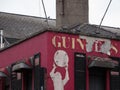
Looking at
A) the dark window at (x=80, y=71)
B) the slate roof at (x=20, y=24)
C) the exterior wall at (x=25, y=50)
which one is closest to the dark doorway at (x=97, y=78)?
the dark window at (x=80, y=71)

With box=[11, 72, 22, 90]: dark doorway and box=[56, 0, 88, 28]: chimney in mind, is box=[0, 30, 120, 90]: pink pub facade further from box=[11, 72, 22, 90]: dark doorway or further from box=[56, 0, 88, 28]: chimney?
box=[56, 0, 88, 28]: chimney

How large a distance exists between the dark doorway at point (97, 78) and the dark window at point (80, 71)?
1.73ft

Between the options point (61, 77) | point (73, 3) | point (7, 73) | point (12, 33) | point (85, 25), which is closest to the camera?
point (61, 77)

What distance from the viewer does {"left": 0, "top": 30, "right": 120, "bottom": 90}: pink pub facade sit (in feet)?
101

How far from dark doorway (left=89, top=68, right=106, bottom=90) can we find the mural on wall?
67.1 inches

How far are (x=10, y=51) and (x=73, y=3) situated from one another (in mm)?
7282

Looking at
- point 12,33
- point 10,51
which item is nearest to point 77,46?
point 10,51

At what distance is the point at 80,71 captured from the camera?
104 feet

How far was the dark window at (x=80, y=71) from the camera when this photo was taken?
103 feet

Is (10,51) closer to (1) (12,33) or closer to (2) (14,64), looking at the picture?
(2) (14,64)

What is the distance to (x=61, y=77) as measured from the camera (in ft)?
101

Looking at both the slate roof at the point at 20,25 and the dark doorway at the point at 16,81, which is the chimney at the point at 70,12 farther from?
the slate roof at the point at 20,25

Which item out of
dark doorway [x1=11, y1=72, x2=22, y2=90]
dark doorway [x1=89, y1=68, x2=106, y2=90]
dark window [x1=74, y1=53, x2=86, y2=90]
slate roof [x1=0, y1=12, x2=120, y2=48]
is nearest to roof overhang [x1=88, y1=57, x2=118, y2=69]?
dark window [x1=74, y1=53, x2=86, y2=90]

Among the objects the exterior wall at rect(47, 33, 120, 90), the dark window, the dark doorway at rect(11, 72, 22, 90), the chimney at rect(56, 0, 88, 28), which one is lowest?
the dark doorway at rect(11, 72, 22, 90)
